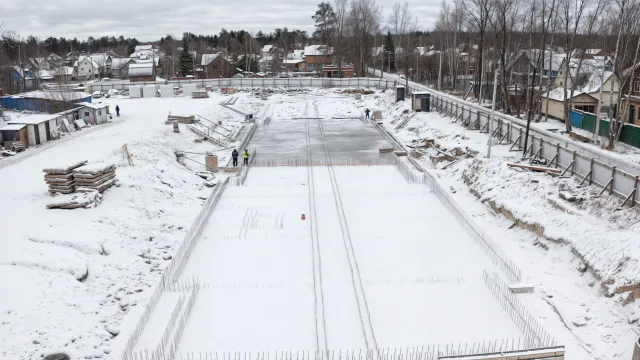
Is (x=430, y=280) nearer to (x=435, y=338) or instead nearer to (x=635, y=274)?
(x=435, y=338)

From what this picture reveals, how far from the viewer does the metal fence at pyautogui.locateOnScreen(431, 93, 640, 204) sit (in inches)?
603

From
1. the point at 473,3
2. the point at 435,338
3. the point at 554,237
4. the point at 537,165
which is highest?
the point at 473,3

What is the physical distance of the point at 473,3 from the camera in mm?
35844

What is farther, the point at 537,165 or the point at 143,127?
the point at 143,127

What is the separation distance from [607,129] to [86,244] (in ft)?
80.5

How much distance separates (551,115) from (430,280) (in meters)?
24.0

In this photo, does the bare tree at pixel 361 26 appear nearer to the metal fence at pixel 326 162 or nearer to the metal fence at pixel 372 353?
the metal fence at pixel 326 162

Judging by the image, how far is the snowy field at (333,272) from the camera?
1130 centimetres

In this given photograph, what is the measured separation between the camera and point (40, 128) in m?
27.2

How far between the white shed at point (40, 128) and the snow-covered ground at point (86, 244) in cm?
116

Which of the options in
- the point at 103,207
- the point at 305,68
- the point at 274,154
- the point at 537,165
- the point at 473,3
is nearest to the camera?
the point at 103,207

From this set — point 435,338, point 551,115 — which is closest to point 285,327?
point 435,338

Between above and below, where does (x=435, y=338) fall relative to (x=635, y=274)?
below

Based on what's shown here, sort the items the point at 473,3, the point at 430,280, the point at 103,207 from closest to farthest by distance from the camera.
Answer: the point at 430,280 < the point at 103,207 < the point at 473,3
